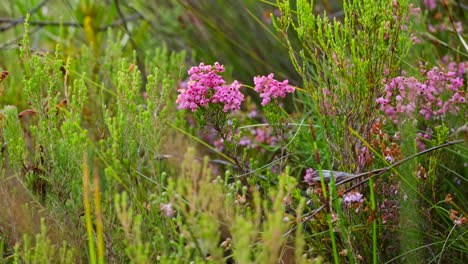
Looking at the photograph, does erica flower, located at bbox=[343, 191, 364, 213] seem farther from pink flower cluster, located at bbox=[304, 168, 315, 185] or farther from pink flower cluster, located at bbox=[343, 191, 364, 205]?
pink flower cluster, located at bbox=[304, 168, 315, 185]

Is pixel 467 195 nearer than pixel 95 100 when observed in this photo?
Yes

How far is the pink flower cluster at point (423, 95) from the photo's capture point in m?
1.47

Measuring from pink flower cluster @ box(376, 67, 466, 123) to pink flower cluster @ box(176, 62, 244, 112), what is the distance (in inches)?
14.8

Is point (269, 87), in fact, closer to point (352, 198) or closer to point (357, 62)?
point (357, 62)

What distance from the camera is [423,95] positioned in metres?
1.59

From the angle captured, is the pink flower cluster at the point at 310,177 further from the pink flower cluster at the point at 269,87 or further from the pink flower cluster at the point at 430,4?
the pink flower cluster at the point at 430,4

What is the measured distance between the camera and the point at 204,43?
2.71 metres

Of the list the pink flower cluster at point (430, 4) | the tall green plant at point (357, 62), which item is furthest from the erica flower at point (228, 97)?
the pink flower cluster at point (430, 4)

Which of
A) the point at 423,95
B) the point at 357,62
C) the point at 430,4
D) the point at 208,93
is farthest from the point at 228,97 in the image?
the point at 430,4

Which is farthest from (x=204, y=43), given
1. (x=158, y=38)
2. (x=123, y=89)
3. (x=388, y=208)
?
(x=388, y=208)

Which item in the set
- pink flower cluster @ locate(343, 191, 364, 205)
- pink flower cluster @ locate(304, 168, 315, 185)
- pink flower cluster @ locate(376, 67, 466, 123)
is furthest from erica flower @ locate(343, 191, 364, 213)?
pink flower cluster @ locate(376, 67, 466, 123)

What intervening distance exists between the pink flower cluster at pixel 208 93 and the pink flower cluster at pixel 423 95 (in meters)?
0.38

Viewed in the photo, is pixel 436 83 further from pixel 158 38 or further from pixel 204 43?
pixel 158 38

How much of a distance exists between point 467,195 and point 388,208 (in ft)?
1.51
